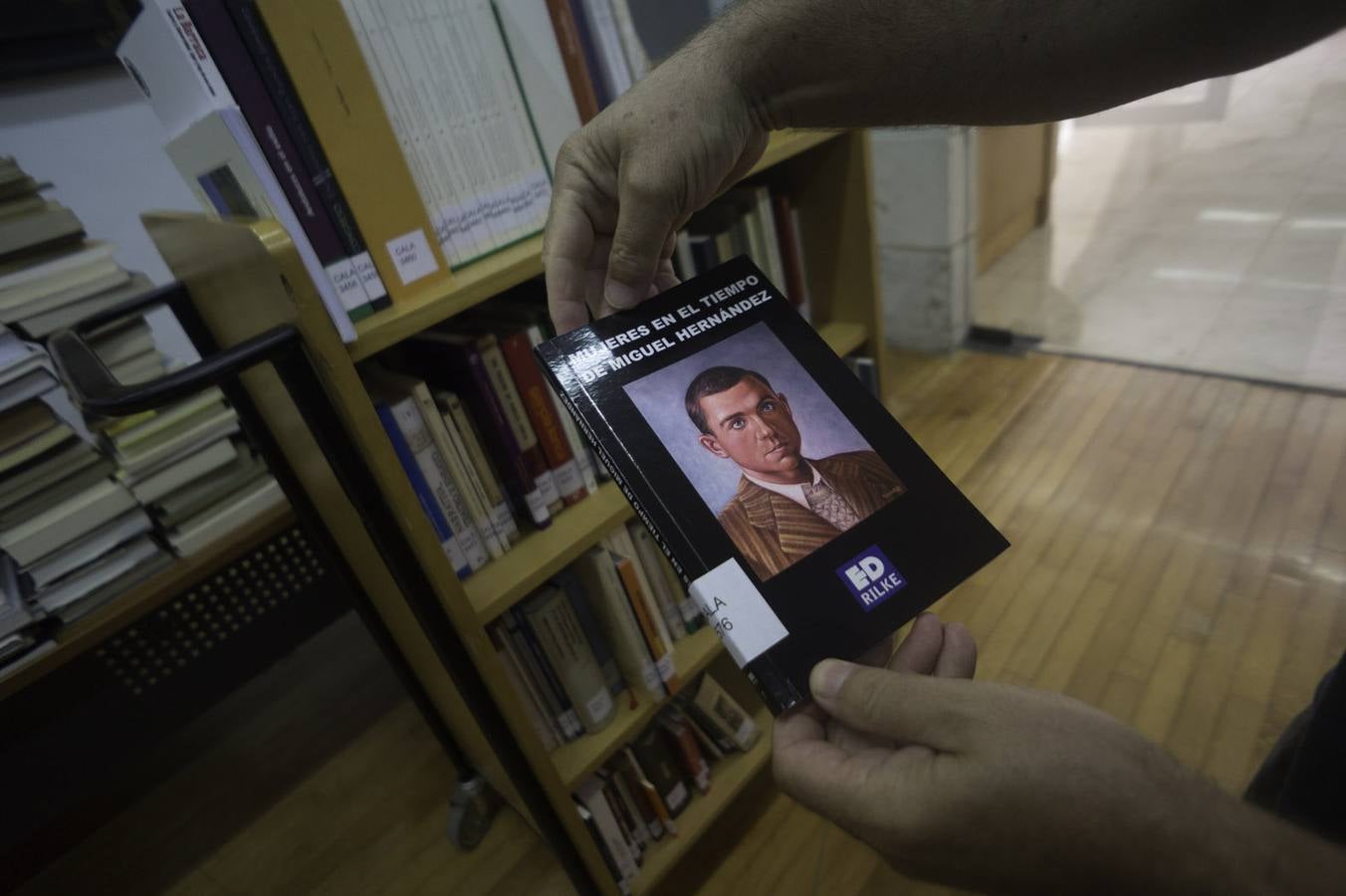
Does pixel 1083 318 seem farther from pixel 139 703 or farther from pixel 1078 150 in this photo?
pixel 139 703

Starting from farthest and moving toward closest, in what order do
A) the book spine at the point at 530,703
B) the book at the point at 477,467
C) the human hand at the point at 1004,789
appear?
1. the book spine at the point at 530,703
2. the book at the point at 477,467
3. the human hand at the point at 1004,789

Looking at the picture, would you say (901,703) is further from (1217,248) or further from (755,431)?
(1217,248)

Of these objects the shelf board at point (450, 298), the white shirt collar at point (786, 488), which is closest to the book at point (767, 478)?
the white shirt collar at point (786, 488)

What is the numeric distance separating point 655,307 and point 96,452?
3.34 feet

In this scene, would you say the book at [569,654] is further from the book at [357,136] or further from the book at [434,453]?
the book at [357,136]

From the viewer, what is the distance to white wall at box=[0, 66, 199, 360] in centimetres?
119

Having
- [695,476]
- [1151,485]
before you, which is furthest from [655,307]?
[1151,485]

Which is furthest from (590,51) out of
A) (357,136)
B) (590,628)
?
(590,628)

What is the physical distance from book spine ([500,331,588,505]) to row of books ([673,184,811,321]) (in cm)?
28

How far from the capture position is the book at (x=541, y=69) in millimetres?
799

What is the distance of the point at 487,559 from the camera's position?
924 millimetres

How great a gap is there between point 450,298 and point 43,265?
2.49 feet

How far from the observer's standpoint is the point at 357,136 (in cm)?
70

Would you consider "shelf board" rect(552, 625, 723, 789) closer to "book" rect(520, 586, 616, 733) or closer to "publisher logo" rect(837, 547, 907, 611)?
"book" rect(520, 586, 616, 733)
